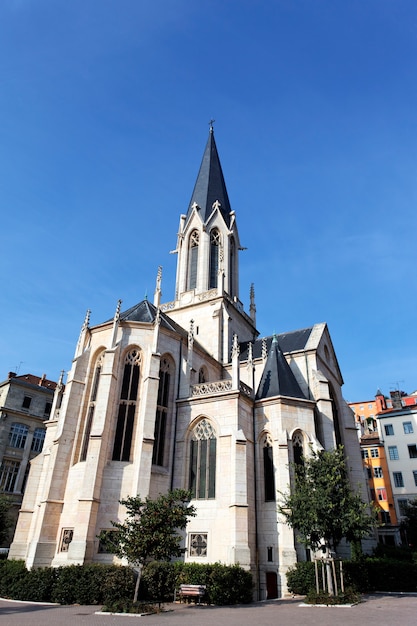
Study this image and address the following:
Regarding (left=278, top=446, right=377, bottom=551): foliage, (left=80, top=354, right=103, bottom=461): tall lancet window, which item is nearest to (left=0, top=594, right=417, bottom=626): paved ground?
(left=278, top=446, right=377, bottom=551): foliage

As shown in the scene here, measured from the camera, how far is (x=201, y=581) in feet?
52.8

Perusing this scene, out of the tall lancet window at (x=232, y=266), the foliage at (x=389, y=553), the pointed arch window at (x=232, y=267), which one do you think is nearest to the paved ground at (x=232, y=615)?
the foliage at (x=389, y=553)

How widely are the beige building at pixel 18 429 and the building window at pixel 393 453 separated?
34991 millimetres

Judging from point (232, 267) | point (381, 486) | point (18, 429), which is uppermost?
point (232, 267)

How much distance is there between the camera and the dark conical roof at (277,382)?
22781 millimetres

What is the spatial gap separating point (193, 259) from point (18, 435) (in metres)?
22.5

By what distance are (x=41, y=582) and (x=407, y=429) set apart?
38731 mm

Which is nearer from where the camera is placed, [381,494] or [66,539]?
[66,539]

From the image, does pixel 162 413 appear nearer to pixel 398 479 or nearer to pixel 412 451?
pixel 398 479

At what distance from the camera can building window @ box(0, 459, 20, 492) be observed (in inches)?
1399

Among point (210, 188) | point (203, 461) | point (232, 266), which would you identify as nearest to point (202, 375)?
point (203, 461)

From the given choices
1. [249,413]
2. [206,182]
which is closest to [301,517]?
[249,413]

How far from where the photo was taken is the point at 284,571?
18.2 meters

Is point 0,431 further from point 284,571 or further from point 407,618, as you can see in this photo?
point 407,618
